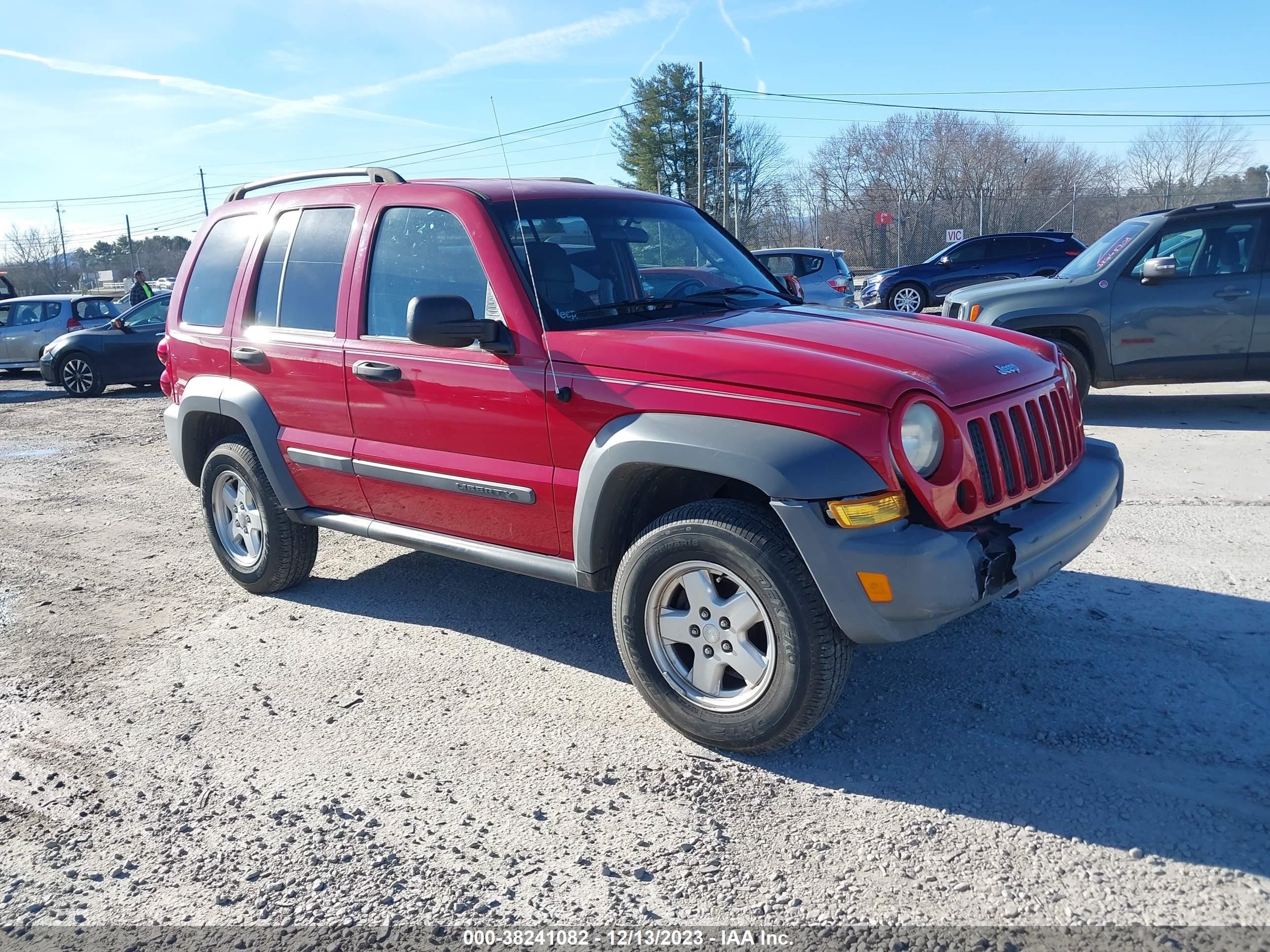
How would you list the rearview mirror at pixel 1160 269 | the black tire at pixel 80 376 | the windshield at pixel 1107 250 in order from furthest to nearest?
the black tire at pixel 80 376, the windshield at pixel 1107 250, the rearview mirror at pixel 1160 269

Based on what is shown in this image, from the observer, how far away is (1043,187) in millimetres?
43500

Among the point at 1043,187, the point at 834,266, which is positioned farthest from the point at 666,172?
the point at 834,266

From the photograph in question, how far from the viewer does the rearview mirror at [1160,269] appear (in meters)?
8.62

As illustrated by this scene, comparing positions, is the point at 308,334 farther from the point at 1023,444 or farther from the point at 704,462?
the point at 1023,444

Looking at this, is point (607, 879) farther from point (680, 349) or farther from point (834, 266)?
point (834, 266)

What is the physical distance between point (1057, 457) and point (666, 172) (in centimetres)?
4846

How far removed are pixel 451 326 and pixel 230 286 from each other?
2.17m

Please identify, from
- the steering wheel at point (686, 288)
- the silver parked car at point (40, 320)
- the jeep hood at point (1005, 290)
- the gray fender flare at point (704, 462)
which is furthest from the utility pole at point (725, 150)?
the gray fender flare at point (704, 462)

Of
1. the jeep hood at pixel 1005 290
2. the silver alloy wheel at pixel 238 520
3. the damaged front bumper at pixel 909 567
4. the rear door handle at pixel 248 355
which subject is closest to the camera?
the damaged front bumper at pixel 909 567

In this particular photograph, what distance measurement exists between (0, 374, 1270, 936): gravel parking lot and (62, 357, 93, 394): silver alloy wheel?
12.0 metres

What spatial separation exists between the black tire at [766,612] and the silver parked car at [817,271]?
13.3 metres

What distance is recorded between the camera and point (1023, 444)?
11.7ft

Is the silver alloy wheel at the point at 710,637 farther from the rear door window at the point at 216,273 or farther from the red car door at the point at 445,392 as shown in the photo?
the rear door window at the point at 216,273

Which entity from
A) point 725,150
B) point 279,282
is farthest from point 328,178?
point 725,150
